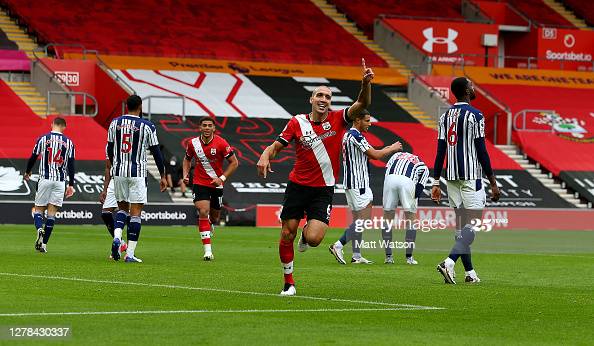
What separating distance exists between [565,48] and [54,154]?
128 ft

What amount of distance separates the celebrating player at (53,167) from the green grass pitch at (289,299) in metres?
0.82

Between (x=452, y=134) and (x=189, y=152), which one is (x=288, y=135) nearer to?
(x=452, y=134)

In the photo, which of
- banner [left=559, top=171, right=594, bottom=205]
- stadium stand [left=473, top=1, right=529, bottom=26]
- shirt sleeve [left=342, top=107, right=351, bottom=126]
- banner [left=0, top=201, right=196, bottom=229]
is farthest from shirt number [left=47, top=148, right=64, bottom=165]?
stadium stand [left=473, top=1, right=529, bottom=26]

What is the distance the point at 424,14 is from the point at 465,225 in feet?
139

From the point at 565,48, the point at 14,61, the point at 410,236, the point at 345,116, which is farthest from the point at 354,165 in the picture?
the point at 565,48

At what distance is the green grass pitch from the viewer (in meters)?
10.1

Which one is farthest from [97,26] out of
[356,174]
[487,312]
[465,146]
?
[487,312]

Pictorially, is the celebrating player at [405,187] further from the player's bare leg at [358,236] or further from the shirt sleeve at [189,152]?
the shirt sleeve at [189,152]

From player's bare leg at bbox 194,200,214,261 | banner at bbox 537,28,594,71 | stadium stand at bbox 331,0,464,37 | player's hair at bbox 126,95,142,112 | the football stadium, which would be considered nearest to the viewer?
the football stadium

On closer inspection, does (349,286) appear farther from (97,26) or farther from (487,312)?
(97,26)

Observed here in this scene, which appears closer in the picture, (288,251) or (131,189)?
(288,251)

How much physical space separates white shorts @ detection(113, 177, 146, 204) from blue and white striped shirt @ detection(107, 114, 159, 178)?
0.07 meters

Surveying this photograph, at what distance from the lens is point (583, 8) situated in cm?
6228

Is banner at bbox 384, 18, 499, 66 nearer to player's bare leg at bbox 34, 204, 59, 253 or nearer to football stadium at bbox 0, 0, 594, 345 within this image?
football stadium at bbox 0, 0, 594, 345
